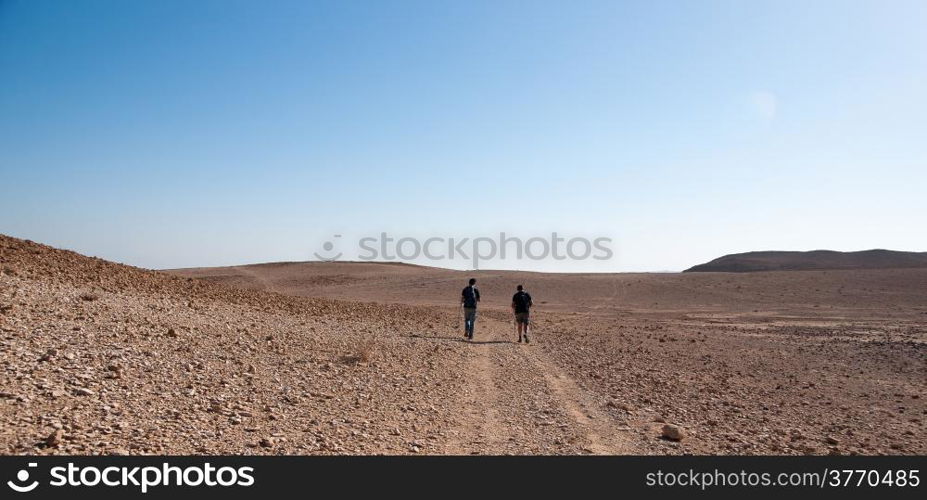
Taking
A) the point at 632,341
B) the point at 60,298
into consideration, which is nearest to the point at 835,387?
the point at 632,341

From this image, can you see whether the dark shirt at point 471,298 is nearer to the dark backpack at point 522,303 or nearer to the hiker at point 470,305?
the hiker at point 470,305

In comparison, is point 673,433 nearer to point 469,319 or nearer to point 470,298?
point 470,298

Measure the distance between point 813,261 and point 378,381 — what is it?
394 feet

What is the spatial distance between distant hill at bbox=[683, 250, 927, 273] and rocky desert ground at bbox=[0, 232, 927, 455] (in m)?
87.7

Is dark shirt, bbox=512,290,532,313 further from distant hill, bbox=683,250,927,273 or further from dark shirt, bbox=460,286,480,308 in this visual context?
distant hill, bbox=683,250,927,273

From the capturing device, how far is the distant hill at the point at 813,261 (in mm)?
102188

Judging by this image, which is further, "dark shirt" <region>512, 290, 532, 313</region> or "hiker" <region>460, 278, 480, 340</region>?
"dark shirt" <region>512, 290, 532, 313</region>

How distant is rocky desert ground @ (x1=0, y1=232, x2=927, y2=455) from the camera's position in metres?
6.85

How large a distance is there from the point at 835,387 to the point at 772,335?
1251cm

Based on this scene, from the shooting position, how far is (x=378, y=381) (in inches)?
424

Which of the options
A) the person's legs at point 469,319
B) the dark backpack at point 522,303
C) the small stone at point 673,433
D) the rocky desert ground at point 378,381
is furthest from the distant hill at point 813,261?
the small stone at point 673,433

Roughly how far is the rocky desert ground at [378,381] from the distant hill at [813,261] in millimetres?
87687

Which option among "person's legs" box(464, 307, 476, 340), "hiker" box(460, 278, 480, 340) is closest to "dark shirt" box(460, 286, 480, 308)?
"hiker" box(460, 278, 480, 340)

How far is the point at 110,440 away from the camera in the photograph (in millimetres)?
5828
